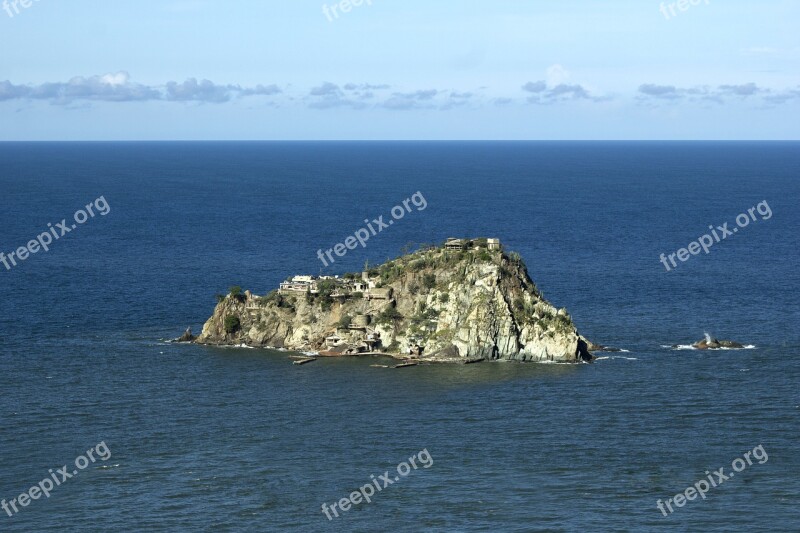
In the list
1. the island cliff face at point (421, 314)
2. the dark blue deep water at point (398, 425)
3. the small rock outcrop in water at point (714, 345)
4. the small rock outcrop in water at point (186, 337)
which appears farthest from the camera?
the small rock outcrop in water at point (186, 337)

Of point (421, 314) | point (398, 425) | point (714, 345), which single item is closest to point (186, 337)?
point (421, 314)

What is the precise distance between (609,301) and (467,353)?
34423mm

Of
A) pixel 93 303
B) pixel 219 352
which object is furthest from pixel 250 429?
pixel 93 303

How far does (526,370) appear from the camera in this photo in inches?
4439

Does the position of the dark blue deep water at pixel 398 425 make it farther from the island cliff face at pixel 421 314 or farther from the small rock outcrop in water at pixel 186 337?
the island cliff face at pixel 421 314

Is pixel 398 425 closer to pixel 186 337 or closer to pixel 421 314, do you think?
pixel 421 314

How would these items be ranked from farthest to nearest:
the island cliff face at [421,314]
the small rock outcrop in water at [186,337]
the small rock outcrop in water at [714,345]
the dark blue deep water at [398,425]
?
the small rock outcrop in water at [186,337]
the small rock outcrop in water at [714,345]
the island cliff face at [421,314]
the dark blue deep water at [398,425]

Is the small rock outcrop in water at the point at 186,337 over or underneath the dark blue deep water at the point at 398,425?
over

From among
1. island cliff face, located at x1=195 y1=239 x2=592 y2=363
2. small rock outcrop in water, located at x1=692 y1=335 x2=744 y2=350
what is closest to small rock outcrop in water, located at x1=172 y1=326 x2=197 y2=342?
island cliff face, located at x1=195 y1=239 x2=592 y2=363

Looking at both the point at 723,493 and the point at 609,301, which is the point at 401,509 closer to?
the point at 723,493

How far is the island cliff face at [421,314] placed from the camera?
116 metres

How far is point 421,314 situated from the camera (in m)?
120

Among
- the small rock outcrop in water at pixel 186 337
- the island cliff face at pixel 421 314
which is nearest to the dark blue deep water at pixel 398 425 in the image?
the small rock outcrop in water at pixel 186 337

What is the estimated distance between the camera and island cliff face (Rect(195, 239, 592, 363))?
116m
